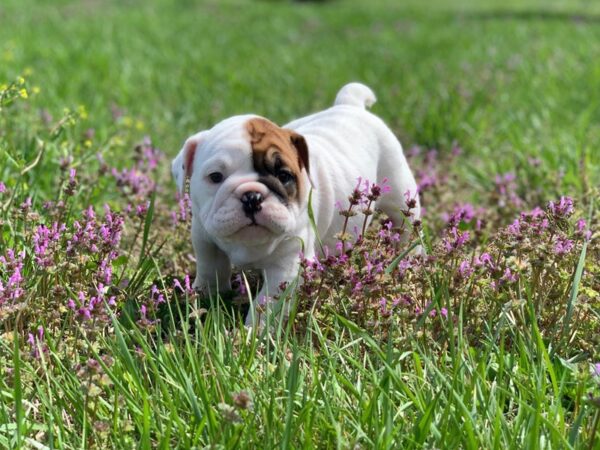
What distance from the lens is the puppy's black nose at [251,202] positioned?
3078 millimetres

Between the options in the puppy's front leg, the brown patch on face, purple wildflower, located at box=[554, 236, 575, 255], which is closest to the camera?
purple wildflower, located at box=[554, 236, 575, 255]

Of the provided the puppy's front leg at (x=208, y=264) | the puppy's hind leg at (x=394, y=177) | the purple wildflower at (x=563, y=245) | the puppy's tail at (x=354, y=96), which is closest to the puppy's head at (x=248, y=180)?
the puppy's front leg at (x=208, y=264)

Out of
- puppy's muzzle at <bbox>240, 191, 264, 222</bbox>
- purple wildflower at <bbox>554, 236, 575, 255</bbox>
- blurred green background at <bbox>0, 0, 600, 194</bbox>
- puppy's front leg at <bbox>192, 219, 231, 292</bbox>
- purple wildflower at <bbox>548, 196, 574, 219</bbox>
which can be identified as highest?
puppy's muzzle at <bbox>240, 191, 264, 222</bbox>

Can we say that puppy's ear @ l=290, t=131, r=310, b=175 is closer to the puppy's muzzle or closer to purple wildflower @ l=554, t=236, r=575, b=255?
the puppy's muzzle

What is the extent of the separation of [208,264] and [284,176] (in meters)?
0.51

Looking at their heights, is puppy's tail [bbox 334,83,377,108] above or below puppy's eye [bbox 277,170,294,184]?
above

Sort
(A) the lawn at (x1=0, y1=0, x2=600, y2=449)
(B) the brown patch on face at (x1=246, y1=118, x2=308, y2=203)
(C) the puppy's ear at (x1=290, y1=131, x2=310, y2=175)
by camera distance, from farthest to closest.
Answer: (C) the puppy's ear at (x1=290, y1=131, x2=310, y2=175) → (B) the brown patch on face at (x1=246, y1=118, x2=308, y2=203) → (A) the lawn at (x1=0, y1=0, x2=600, y2=449)

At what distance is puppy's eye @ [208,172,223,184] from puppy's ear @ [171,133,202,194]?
183mm

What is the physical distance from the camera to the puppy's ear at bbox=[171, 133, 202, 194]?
335cm

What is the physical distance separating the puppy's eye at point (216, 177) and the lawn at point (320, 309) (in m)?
0.28

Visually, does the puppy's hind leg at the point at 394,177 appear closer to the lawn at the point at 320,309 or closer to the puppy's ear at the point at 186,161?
the lawn at the point at 320,309

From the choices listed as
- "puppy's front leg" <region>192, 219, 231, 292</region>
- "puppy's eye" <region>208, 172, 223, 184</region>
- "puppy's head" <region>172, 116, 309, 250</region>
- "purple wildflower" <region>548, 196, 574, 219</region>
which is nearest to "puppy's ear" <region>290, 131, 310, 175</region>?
"puppy's head" <region>172, 116, 309, 250</region>

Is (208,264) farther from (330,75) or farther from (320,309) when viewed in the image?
(330,75)

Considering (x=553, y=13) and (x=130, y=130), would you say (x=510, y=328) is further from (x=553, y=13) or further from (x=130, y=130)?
(x=553, y=13)
